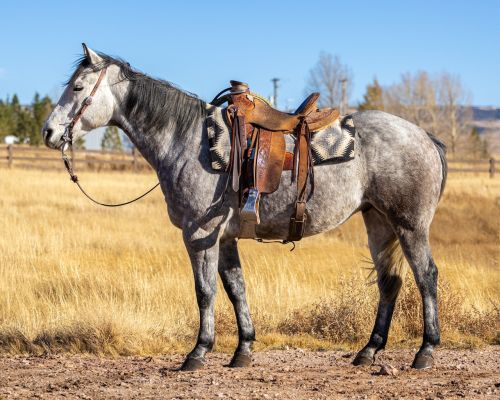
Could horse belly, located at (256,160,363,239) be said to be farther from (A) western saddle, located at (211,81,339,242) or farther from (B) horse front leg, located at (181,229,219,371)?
(B) horse front leg, located at (181,229,219,371)

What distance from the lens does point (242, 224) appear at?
5.97 meters

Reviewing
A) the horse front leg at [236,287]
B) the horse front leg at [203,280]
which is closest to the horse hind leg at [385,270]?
the horse front leg at [236,287]

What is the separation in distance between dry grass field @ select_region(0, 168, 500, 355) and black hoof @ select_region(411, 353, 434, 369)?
1139 mm

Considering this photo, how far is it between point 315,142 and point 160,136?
121cm

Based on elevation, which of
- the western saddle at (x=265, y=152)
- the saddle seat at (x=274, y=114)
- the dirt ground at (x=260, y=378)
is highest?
the saddle seat at (x=274, y=114)

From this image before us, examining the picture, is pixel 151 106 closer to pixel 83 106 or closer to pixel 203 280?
pixel 83 106

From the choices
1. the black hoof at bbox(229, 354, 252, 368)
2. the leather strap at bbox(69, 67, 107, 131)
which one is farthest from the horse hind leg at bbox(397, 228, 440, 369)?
the leather strap at bbox(69, 67, 107, 131)

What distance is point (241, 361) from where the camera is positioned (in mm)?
6133

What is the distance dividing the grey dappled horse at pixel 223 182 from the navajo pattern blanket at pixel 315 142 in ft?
0.26

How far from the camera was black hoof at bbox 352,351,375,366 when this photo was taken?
6.30 meters

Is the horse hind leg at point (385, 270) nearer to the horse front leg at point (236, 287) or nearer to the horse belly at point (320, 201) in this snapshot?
the horse belly at point (320, 201)

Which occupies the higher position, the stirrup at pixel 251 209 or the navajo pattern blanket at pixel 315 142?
the navajo pattern blanket at pixel 315 142

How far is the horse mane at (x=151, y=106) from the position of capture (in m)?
6.10

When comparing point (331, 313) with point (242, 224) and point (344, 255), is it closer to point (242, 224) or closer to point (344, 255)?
point (242, 224)
